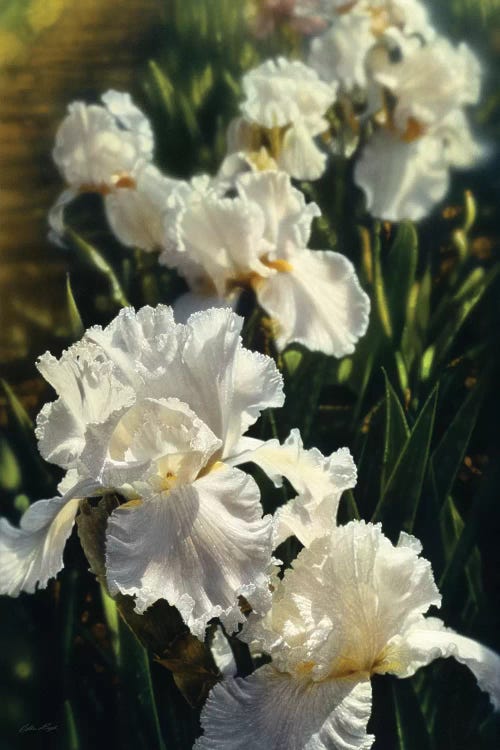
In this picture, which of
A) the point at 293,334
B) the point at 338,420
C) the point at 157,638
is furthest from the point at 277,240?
the point at 157,638

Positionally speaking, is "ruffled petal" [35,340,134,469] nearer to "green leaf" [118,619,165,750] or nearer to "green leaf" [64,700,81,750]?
"green leaf" [118,619,165,750]

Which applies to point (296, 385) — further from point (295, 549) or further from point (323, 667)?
point (323, 667)

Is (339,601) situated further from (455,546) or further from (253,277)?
(253,277)

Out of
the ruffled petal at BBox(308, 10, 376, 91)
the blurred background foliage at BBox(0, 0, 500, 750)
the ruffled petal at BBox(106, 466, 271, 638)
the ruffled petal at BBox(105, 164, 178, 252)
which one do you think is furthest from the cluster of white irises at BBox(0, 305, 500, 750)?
the ruffled petal at BBox(308, 10, 376, 91)

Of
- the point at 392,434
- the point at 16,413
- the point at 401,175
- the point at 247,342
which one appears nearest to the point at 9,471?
the point at 16,413

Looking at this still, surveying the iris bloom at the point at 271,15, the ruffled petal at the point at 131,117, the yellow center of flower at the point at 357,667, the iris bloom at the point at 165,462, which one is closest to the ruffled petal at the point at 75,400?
the iris bloom at the point at 165,462

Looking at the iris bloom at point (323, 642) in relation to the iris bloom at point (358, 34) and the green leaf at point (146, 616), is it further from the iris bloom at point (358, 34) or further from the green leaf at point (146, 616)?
the iris bloom at point (358, 34)
